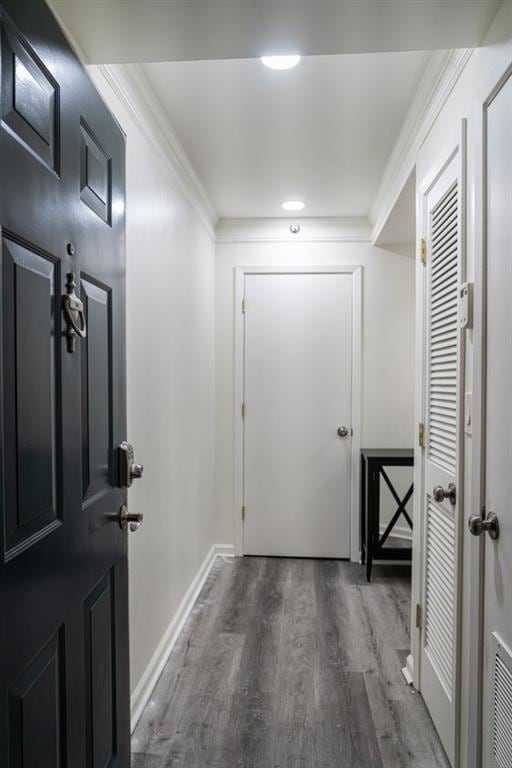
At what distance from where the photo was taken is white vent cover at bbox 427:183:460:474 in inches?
61.4

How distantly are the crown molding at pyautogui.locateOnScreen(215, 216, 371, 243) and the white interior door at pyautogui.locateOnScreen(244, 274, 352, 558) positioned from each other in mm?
277

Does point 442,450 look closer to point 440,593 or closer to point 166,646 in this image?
point 440,593

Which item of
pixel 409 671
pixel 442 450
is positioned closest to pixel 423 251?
pixel 442 450

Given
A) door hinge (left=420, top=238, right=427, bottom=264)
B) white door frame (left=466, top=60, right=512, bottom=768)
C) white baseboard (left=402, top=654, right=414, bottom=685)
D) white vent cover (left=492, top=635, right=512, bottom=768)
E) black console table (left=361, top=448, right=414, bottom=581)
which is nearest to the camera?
white vent cover (left=492, top=635, right=512, bottom=768)

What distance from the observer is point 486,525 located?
1.16 metres

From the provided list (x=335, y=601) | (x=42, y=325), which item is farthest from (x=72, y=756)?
(x=335, y=601)

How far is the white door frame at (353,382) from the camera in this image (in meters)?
3.42

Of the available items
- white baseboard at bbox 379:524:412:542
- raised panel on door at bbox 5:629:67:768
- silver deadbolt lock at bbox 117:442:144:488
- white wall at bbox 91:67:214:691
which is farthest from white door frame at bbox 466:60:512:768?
white baseboard at bbox 379:524:412:542

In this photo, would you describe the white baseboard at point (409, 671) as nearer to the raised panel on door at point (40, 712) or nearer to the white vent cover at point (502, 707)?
the white vent cover at point (502, 707)

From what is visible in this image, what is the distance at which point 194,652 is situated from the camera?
7.34 ft

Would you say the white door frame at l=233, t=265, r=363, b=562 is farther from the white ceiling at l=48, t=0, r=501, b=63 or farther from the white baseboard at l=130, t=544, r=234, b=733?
the white ceiling at l=48, t=0, r=501, b=63

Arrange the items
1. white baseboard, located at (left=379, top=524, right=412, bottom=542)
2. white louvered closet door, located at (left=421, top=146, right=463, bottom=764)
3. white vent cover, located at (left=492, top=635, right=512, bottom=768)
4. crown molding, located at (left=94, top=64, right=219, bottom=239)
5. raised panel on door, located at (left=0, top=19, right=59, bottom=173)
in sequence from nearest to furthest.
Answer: raised panel on door, located at (left=0, top=19, right=59, bottom=173) → white vent cover, located at (left=492, top=635, right=512, bottom=768) → white louvered closet door, located at (left=421, top=146, right=463, bottom=764) → crown molding, located at (left=94, top=64, right=219, bottom=239) → white baseboard, located at (left=379, top=524, right=412, bottom=542)

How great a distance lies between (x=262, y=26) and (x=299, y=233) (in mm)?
2365

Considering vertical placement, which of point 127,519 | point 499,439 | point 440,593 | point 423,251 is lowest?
point 440,593
